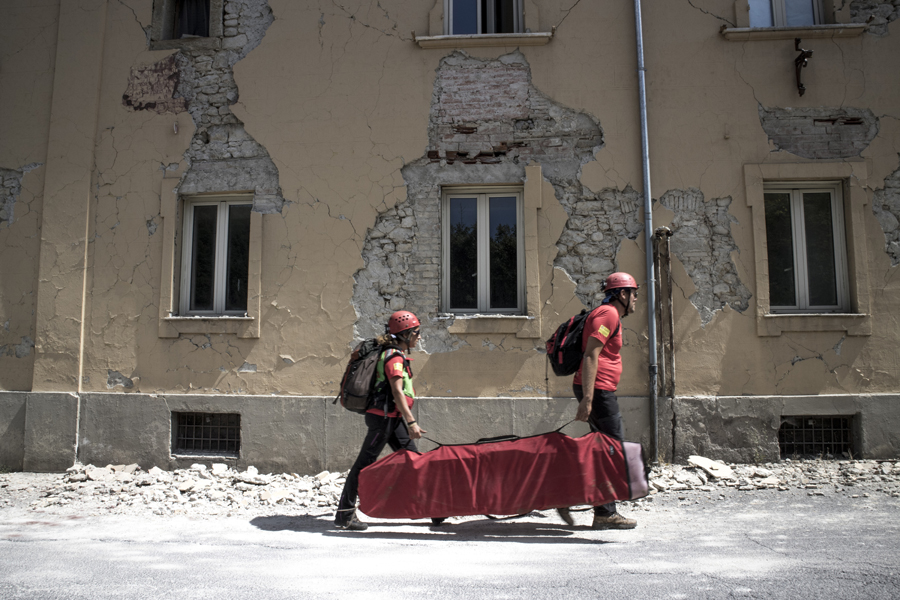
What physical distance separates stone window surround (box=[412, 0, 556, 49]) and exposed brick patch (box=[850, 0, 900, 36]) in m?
3.41

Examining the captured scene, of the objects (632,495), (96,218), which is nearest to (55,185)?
(96,218)

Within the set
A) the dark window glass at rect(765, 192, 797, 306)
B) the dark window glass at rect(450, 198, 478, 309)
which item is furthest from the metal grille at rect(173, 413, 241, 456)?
the dark window glass at rect(765, 192, 797, 306)

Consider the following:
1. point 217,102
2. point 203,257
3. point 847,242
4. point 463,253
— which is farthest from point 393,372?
point 847,242

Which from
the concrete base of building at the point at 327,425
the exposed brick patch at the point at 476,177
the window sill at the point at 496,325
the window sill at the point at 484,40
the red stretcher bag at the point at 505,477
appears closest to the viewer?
the red stretcher bag at the point at 505,477

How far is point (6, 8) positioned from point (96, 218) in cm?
305

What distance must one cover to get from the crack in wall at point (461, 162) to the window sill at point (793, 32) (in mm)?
1836

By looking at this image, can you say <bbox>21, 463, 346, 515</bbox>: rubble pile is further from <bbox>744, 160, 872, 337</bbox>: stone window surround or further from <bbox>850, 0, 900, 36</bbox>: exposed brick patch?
<bbox>850, 0, 900, 36</bbox>: exposed brick patch

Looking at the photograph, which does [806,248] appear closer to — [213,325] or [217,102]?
[213,325]

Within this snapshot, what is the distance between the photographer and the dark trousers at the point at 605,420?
4.59m

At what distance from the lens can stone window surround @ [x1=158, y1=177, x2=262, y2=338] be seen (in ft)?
23.4

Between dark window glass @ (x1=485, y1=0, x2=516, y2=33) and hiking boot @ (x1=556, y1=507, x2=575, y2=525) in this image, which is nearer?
hiking boot @ (x1=556, y1=507, x2=575, y2=525)

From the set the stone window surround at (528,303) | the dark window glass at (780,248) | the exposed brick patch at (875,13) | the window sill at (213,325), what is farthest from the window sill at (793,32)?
the window sill at (213,325)

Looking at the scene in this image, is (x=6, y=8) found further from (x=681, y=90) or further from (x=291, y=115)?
(x=681, y=90)

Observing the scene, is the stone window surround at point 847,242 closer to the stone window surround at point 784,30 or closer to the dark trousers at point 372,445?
the stone window surround at point 784,30
